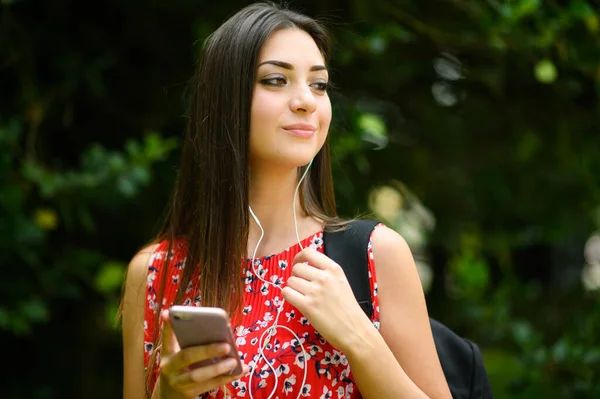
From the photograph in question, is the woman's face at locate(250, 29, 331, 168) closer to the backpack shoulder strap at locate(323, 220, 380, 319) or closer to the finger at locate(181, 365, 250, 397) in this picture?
the backpack shoulder strap at locate(323, 220, 380, 319)

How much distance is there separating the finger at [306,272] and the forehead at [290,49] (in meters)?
0.58

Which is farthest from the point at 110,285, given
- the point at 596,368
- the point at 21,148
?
the point at 596,368

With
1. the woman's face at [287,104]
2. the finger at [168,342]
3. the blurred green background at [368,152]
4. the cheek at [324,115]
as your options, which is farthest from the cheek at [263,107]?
the blurred green background at [368,152]

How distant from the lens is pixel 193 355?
183 cm

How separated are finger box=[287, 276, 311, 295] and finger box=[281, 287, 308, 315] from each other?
0.04 feet

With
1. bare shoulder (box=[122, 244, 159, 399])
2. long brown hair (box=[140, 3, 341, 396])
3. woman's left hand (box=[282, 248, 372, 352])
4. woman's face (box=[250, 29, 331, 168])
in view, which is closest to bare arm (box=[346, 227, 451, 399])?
woman's left hand (box=[282, 248, 372, 352])

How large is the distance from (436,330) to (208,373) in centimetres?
77

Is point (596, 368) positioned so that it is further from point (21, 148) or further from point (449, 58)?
point (21, 148)

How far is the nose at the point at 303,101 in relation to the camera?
215 centimetres

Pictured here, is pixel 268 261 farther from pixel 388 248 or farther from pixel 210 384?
pixel 210 384

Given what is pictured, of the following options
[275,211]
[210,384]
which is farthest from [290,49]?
[210,384]

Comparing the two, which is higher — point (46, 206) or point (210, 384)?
point (46, 206)

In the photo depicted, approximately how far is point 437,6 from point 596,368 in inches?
72.6

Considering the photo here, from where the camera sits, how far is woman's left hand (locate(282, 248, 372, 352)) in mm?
1925
